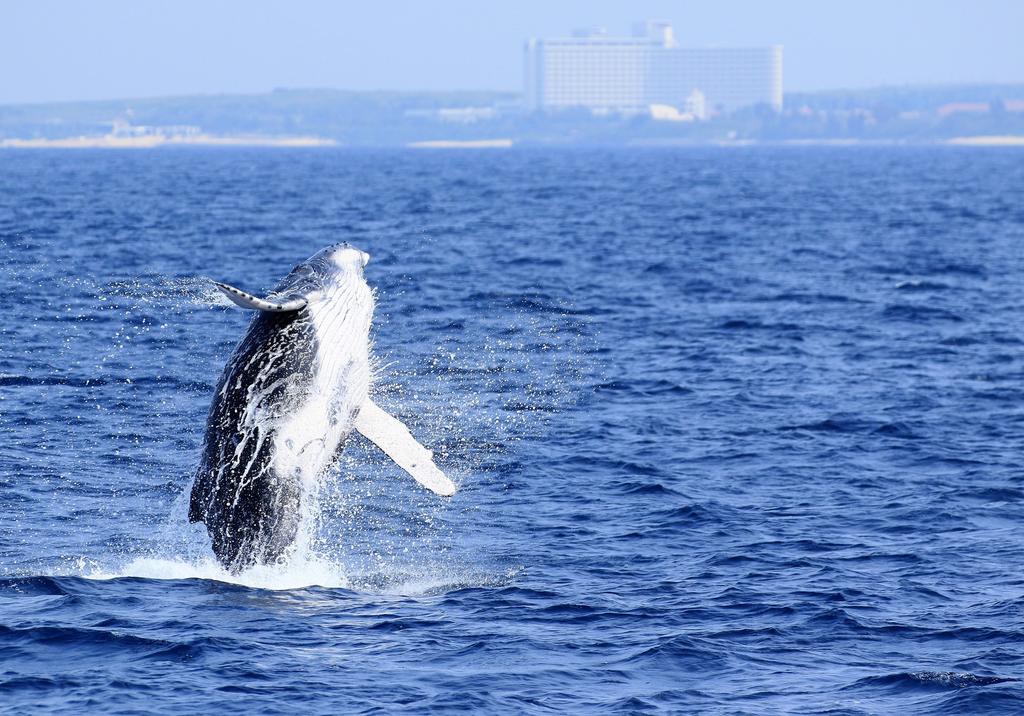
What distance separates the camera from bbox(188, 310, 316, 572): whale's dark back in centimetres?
1534

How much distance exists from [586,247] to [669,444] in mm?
34543

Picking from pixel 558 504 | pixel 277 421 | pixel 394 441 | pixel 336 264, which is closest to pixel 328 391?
pixel 277 421

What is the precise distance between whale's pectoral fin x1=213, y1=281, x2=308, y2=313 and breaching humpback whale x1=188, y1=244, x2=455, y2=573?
0.22ft

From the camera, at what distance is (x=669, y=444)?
24672 mm

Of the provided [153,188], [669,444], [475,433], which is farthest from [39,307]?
[153,188]

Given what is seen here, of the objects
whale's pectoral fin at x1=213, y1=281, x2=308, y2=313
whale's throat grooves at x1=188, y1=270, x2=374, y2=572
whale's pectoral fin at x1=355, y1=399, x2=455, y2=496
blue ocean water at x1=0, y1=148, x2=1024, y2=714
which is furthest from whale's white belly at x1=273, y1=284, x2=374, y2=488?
blue ocean water at x1=0, y1=148, x2=1024, y2=714

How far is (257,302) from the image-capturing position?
1359cm

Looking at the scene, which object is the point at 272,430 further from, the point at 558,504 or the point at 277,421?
the point at 558,504

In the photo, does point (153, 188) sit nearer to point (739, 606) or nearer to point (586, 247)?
point (586, 247)

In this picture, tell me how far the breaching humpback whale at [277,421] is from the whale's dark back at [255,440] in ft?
0.03

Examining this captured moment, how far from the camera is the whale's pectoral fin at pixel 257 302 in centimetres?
1306

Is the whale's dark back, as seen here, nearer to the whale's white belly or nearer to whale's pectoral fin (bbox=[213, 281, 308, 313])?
the whale's white belly

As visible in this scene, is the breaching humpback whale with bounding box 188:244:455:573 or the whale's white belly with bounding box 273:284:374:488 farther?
the whale's white belly with bounding box 273:284:374:488

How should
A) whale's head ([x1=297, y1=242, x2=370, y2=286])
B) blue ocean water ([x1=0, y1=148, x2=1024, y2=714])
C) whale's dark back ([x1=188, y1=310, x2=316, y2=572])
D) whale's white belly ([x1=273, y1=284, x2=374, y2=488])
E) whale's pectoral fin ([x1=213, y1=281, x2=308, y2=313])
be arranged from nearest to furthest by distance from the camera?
1. whale's pectoral fin ([x1=213, y1=281, x2=308, y2=313])
2. blue ocean water ([x1=0, y1=148, x2=1024, y2=714])
3. whale's dark back ([x1=188, y1=310, x2=316, y2=572])
4. whale's white belly ([x1=273, y1=284, x2=374, y2=488])
5. whale's head ([x1=297, y1=242, x2=370, y2=286])
